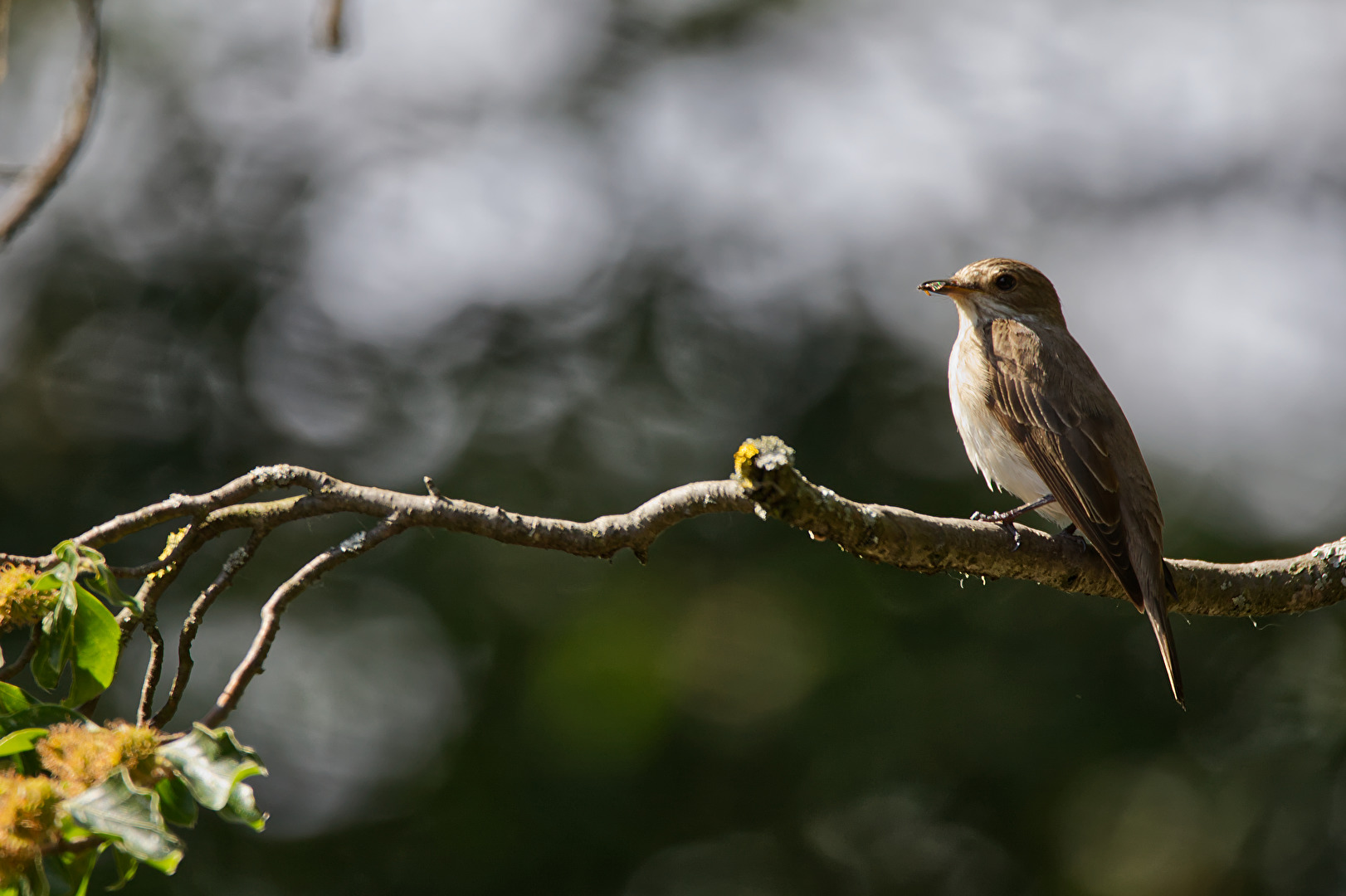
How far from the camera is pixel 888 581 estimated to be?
28.4ft

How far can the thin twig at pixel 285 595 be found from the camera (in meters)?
2.37

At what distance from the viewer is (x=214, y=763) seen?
2.00 metres

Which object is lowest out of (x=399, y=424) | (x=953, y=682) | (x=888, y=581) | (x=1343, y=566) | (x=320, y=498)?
(x=953, y=682)

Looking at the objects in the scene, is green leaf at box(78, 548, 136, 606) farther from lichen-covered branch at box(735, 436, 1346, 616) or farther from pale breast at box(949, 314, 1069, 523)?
pale breast at box(949, 314, 1069, 523)

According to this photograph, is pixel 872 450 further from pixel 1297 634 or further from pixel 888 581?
pixel 1297 634

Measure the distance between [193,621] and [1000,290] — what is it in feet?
14.9

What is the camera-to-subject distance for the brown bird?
4.77 m

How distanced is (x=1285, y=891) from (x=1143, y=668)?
1737mm

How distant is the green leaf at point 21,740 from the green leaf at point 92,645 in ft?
0.64

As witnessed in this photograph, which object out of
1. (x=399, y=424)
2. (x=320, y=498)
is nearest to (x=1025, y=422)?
(x=320, y=498)

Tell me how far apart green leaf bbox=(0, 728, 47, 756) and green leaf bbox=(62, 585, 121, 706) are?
19 cm

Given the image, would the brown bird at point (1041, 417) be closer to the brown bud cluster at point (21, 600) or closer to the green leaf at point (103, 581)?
the green leaf at point (103, 581)

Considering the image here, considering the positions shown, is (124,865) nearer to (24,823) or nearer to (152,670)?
(24,823)

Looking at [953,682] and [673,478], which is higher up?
[673,478]
